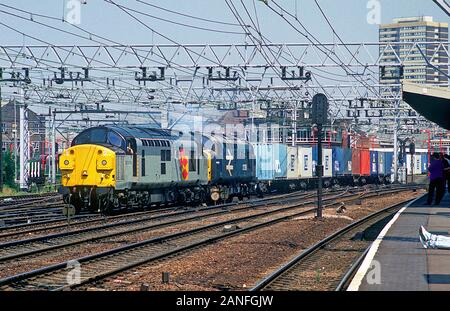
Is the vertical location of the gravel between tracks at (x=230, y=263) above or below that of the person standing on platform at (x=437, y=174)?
below

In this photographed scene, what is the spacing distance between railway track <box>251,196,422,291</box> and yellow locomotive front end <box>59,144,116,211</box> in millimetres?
8297

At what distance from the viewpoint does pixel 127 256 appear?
15391 mm

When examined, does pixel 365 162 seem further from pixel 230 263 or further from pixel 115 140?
pixel 230 263

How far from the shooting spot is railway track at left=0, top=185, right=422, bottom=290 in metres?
11.9

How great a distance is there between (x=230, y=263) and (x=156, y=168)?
14085 millimetres

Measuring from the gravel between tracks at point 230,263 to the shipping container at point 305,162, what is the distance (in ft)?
96.8

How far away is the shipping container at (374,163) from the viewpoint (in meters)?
66.3

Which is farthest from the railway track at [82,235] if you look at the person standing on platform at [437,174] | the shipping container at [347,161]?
the shipping container at [347,161]

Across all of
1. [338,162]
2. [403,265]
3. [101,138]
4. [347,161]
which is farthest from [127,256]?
[347,161]

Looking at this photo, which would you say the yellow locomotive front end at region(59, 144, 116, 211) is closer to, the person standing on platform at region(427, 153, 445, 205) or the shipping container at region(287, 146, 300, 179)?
the person standing on platform at region(427, 153, 445, 205)

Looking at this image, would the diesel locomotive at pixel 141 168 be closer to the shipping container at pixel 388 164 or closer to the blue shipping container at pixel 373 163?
the blue shipping container at pixel 373 163
